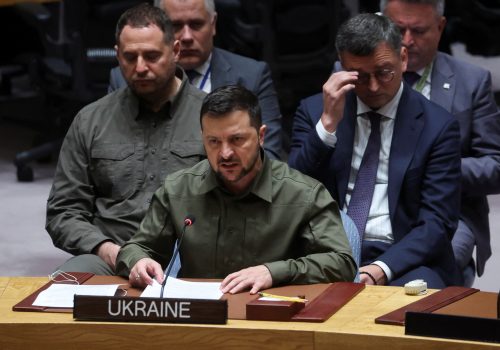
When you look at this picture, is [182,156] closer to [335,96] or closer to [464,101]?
[335,96]

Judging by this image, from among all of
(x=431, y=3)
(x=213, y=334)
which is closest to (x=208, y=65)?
(x=431, y=3)

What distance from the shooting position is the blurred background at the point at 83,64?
21.2 feet

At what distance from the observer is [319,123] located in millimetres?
4027

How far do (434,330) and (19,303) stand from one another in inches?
40.6

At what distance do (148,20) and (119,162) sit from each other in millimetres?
465

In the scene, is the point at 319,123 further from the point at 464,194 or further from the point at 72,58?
the point at 72,58

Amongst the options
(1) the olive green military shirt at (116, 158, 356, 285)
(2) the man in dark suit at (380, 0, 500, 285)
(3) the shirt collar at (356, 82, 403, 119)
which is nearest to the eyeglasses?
(3) the shirt collar at (356, 82, 403, 119)

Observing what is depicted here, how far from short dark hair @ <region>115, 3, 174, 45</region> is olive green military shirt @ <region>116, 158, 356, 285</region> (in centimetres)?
76

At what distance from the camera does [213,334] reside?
9.71ft

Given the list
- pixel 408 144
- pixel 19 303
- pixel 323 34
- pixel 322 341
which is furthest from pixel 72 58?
pixel 322 341

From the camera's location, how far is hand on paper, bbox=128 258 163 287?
3303mm

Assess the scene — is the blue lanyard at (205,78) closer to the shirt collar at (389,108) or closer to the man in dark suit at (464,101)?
Answer: the man in dark suit at (464,101)

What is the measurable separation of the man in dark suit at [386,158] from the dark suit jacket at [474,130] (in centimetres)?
28

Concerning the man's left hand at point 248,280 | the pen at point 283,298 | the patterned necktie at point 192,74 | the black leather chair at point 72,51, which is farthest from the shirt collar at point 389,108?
the black leather chair at point 72,51
